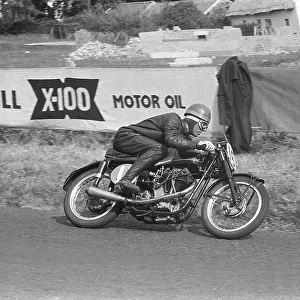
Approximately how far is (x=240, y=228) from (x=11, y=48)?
47.6 meters

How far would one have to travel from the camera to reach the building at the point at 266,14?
220 feet

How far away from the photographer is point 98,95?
1137cm

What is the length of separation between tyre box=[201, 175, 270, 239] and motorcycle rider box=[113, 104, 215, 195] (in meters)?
0.45

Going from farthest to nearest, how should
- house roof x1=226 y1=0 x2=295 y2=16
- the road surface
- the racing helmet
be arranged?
house roof x1=226 y1=0 x2=295 y2=16
the racing helmet
the road surface

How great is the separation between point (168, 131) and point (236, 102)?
3952mm

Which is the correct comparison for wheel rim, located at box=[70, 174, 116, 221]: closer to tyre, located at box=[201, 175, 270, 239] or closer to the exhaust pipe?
the exhaust pipe

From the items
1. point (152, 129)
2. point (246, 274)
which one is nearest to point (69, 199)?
point (152, 129)

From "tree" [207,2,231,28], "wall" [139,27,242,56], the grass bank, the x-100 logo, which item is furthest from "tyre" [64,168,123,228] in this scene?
"tree" [207,2,231,28]

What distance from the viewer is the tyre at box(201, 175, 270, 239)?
22.3ft

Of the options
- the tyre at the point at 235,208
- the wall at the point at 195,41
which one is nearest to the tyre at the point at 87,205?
the tyre at the point at 235,208

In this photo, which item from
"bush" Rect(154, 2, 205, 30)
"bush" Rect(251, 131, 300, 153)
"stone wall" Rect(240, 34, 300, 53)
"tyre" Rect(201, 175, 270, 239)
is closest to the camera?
"tyre" Rect(201, 175, 270, 239)

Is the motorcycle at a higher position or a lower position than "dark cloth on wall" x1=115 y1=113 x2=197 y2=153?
lower

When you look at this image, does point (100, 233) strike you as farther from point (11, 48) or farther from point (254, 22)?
point (254, 22)

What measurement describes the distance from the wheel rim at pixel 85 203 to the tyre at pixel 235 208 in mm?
1002
